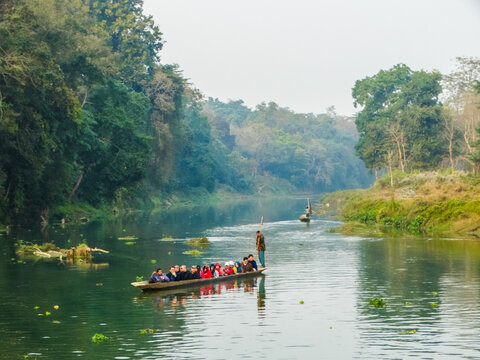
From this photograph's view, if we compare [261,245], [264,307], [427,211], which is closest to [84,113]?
[427,211]

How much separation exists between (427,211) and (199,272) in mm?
31530

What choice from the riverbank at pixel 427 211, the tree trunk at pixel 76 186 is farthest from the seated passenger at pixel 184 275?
the tree trunk at pixel 76 186

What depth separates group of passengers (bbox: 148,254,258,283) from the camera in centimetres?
3167

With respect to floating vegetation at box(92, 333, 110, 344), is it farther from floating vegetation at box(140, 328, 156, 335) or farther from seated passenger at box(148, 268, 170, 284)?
seated passenger at box(148, 268, 170, 284)

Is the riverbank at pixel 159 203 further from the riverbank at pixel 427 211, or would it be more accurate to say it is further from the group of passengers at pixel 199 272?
the group of passengers at pixel 199 272

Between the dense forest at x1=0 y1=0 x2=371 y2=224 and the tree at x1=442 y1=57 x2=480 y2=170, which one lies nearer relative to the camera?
the dense forest at x1=0 y1=0 x2=371 y2=224

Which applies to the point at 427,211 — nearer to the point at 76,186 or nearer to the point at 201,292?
the point at 201,292

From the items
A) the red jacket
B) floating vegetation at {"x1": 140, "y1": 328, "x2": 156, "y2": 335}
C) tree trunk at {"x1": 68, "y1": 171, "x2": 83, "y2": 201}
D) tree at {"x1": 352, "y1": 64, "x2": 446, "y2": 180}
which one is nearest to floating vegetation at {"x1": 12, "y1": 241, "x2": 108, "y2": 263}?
the red jacket

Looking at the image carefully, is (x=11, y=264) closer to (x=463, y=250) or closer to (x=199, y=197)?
(x=463, y=250)

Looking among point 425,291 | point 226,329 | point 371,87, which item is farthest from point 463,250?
point 371,87

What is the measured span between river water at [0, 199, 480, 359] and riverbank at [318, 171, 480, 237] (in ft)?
20.9

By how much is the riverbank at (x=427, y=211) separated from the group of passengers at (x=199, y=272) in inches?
921

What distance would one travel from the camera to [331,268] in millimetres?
38969

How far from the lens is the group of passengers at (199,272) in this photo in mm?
31672
